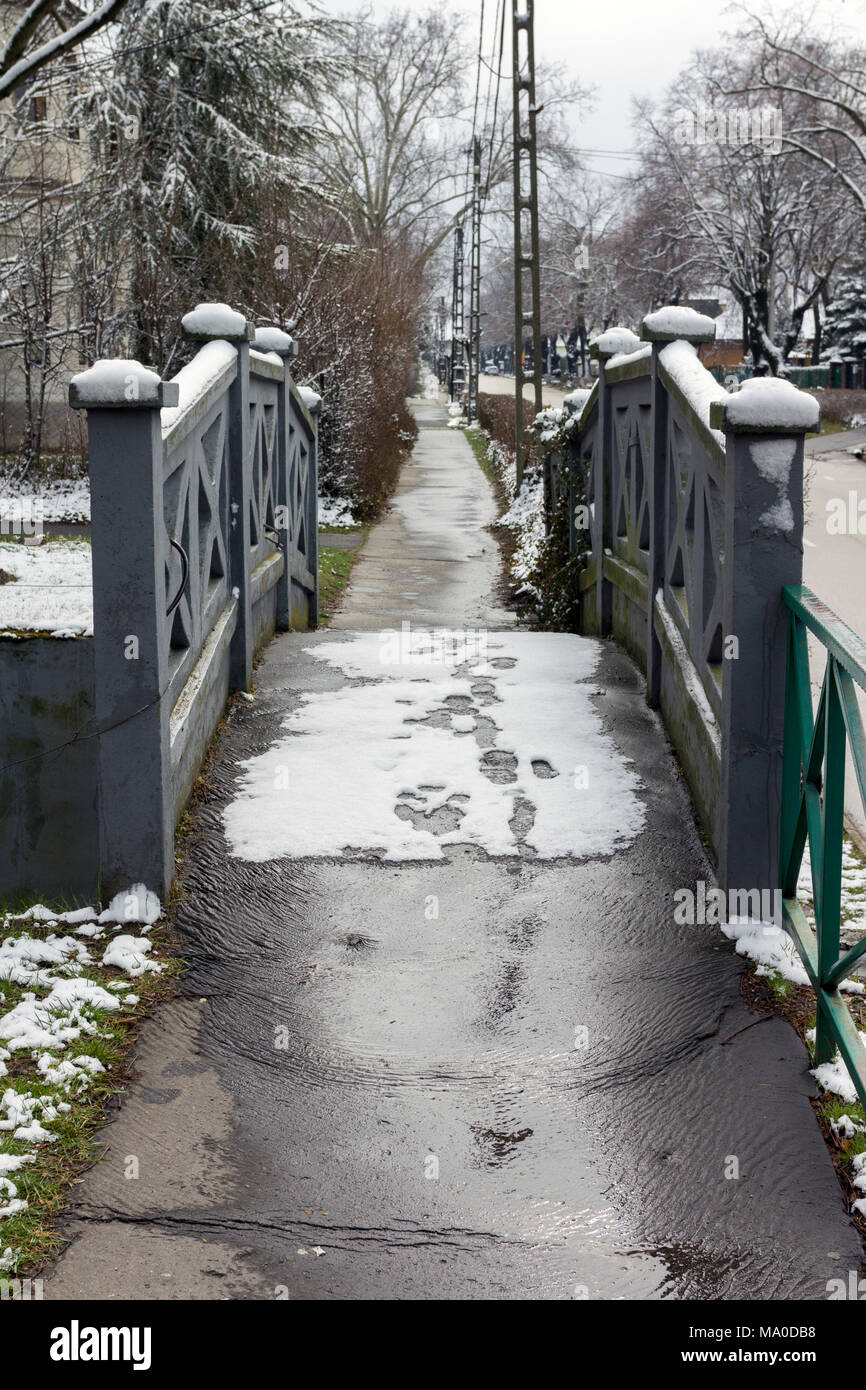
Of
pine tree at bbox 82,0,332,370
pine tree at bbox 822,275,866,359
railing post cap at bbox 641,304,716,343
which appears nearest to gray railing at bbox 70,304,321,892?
railing post cap at bbox 641,304,716,343

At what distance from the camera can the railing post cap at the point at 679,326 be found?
5.34 metres

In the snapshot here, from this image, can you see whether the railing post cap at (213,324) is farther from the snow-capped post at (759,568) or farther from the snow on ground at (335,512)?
the snow on ground at (335,512)

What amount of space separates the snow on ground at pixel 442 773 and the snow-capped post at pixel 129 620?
0.40m

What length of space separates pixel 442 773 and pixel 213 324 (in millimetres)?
2216

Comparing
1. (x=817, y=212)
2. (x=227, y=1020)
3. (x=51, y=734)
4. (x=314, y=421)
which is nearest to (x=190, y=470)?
(x=51, y=734)

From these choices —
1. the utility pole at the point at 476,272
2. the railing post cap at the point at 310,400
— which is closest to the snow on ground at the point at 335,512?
the railing post cap at the point at 310,400

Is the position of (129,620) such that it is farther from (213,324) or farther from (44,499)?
(44,499)

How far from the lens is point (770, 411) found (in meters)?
3.58

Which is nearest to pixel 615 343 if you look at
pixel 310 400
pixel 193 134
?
pixel 310 400

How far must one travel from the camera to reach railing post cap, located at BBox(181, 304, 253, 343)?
5723 mm

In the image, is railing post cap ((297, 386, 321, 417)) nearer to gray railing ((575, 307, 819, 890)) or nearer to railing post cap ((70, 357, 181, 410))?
gray railing ((575, 307, 819, 890))

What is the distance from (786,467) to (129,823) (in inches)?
82.5

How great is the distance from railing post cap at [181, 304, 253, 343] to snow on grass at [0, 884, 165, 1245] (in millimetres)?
2627

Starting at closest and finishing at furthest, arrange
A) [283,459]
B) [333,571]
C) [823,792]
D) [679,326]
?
[823,792] < [679,326] < [283,459] < [333,571]
